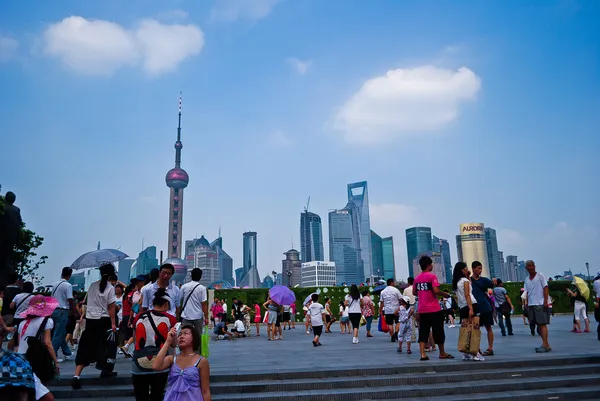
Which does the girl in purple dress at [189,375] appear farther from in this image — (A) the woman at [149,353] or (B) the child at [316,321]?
(B) the child at [316,321]

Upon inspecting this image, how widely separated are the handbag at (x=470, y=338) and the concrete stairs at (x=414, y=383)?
30cm

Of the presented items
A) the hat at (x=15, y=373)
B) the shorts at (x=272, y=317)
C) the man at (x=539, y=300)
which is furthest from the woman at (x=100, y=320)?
the shorts at (x=272, y=317)

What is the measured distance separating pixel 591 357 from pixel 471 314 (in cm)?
206

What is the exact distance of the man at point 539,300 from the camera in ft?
28.3

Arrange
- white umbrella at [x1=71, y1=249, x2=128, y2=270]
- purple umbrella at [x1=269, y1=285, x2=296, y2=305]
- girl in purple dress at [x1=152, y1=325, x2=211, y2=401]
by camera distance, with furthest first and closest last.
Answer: white umbrella at [x1=71, y1=249, x2=128, y2=270], purple umbrella at [x1=269, y1=285, x2=296, y2=305], girl in purple dress at [x1=152, y1=325, x2=211, y2=401]

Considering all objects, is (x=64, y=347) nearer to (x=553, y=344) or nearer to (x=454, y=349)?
(x=454, y=349)

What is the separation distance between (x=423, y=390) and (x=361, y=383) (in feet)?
3.01

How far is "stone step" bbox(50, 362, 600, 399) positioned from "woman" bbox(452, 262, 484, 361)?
0.95 m

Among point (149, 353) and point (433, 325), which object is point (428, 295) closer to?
point (433, 325)

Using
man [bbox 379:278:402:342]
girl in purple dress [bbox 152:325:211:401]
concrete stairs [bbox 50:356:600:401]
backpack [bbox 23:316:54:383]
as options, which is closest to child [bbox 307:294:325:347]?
man [bbox 379:278:402:342]

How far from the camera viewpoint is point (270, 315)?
1516cm

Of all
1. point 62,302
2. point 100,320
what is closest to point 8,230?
point 62,302

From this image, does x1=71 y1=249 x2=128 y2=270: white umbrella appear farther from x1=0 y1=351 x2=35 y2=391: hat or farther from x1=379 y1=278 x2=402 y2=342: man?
x1=0 y1=351 x2=35 y2=391: hat

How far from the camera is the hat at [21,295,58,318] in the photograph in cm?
523
